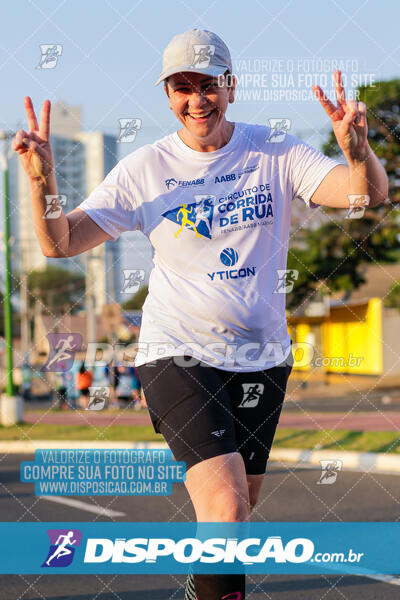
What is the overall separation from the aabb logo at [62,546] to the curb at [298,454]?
469 cm

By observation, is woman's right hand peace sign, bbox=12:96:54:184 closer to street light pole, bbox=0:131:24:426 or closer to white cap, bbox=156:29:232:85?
white cap, bbox=156:29:232:85

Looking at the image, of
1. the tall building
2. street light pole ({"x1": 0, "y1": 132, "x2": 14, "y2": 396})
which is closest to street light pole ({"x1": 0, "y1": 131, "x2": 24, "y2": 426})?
street light pole ({"x1": 0, "y1": 132, "x2": 14, "y2": 396})

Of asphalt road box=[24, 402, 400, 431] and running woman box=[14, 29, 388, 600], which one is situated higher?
running woman box=[14, 29, 388, 600]

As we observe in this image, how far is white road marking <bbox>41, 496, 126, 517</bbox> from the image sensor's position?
766 cm

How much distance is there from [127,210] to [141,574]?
2.86 m

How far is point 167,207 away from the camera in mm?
3338

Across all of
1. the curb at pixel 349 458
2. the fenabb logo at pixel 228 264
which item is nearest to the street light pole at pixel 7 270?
the curb at pixel 349 458

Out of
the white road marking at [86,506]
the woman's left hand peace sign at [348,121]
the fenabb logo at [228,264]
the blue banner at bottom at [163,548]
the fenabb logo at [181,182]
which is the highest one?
the woman's left hand peace sign at [348,121]

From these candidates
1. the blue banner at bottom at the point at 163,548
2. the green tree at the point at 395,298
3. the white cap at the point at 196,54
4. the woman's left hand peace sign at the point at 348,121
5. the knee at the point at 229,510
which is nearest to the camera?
the knee at the point at 229,510

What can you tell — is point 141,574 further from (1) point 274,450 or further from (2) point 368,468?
(1) point 274,450

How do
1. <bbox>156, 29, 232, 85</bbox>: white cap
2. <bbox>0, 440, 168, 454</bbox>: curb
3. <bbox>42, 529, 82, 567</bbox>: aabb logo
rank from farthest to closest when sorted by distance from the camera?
<bbox>0, 440, 168, 454</bbox>: curb
<bbox>42, 529, 82, 567</bbox>: aabb logo
<bbox>156, 29, 232, 85</bbox>: white cap

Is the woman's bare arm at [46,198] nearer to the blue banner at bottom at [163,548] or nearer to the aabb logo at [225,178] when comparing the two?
the aabb logo at [225,178]

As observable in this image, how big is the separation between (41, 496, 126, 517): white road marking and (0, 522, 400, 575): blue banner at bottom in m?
0.51

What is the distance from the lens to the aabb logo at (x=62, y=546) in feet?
18.9
